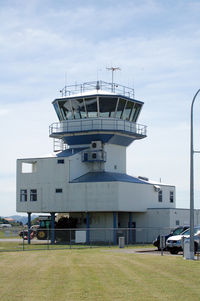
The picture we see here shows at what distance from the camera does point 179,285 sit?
17531 mm

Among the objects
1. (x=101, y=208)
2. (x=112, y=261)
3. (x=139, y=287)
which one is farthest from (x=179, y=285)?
(x=101, y=208)

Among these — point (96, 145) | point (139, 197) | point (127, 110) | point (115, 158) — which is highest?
point (127, 110)

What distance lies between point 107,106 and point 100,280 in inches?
1357

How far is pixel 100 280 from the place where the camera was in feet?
60.8

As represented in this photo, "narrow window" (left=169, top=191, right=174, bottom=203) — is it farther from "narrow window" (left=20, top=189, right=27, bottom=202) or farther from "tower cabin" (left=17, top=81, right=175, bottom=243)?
"narrow window" (left=20, top=189, right=27, bottom=202)

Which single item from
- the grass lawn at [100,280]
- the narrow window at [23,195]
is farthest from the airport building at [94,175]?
the grass lawn at [100,280]

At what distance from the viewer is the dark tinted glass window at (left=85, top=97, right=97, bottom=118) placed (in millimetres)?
51641

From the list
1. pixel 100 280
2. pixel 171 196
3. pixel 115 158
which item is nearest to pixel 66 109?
pixel 115 158

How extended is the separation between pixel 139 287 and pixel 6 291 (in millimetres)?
3938

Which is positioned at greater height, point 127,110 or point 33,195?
point 127,110

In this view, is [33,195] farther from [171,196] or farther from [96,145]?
[171,196]

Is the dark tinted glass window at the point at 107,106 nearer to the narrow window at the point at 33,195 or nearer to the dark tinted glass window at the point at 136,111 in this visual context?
the dark tinted glass window at the point at 136,111

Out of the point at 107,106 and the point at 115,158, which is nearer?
the point at 107,106

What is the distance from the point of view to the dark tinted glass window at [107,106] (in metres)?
51.7
